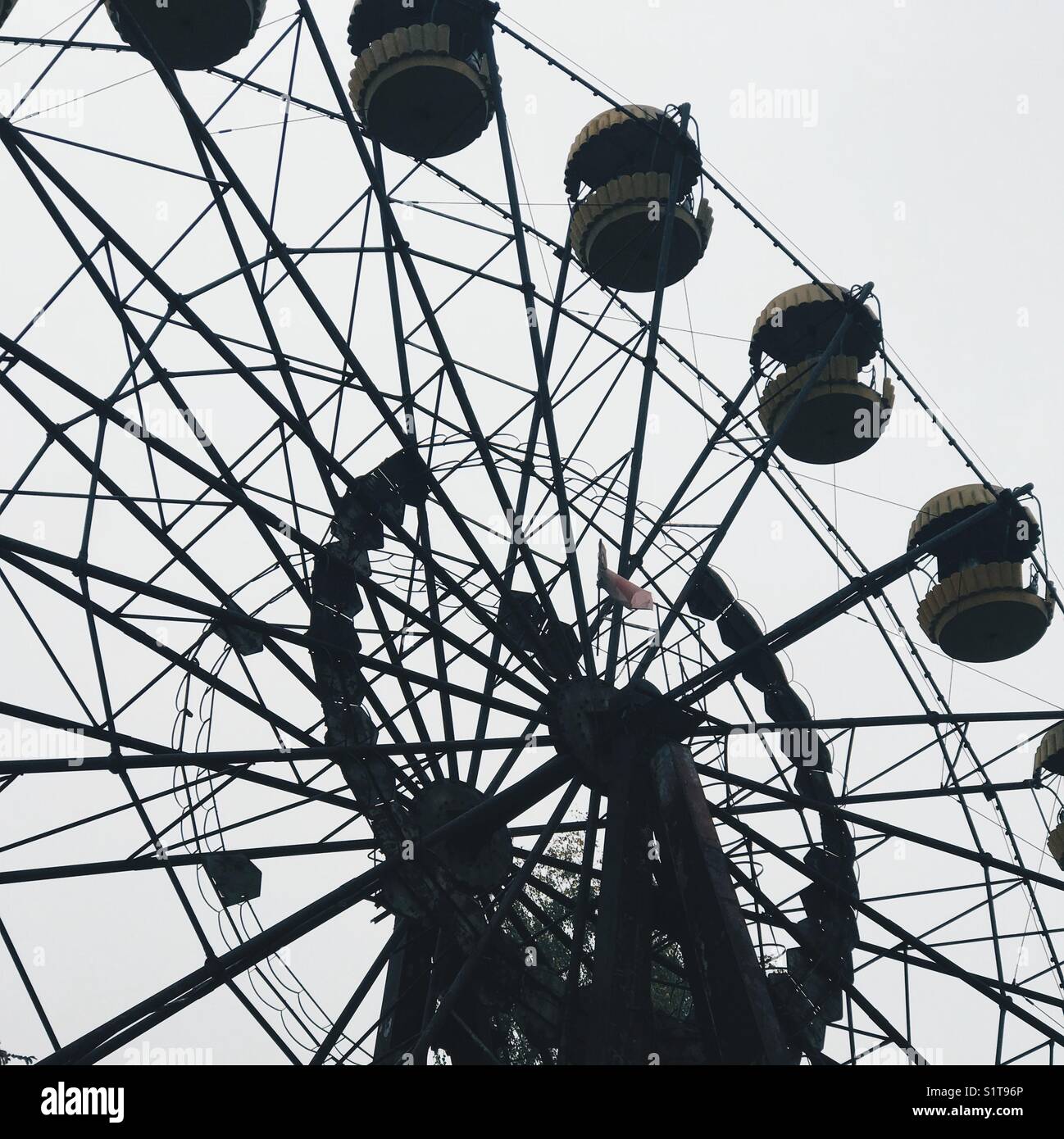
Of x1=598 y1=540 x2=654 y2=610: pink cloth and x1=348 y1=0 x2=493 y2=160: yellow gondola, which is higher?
x1=348 y1=0 x2=493 y2=160: yellow gondola

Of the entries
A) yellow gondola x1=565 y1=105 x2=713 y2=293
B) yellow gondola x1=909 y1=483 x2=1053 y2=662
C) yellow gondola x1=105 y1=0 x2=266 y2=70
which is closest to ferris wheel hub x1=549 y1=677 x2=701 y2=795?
yellow gondola x1=909 y1=483 x2=1053 y2=662

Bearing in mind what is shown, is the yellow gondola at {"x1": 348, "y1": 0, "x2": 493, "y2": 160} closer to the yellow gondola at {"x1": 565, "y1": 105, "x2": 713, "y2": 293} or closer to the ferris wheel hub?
the yellow gondola at {"x1": 565, "y1": 105, "x2": 713, "y2": 293}

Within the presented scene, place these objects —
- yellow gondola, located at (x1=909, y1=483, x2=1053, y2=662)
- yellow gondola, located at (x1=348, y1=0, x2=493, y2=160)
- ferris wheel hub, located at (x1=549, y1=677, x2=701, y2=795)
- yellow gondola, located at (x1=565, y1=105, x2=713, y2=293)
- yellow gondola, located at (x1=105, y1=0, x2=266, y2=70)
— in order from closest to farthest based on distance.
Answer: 1. ferris wheel hub, located at (x1=549, y1=677, x2=701, y2=795)
2. yellow gondola, located at (x1=105, y1=0, x2=266, y2=70)
3. yellow gondola, located at (x1=348, y1=0, x2=493, y2=160)
4. yellow gondola, located at (x1=909, y1=483, x2=1053, y2=662)
5. yellow gondola, located at (x1=565, y1=105, x2=713, y2=293)

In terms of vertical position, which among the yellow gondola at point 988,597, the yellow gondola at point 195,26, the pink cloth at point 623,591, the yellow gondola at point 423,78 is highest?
the yellow gondola at point 423,78

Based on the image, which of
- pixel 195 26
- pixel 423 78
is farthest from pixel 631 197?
pixel 195 26

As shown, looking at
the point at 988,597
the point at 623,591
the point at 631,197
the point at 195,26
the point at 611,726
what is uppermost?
the point at 631,197

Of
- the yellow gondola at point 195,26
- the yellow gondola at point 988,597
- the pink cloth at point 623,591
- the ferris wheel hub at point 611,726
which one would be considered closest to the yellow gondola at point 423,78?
the yellow gondola at point 195,26

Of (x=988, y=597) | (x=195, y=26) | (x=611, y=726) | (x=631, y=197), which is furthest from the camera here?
(x=631, y=197)

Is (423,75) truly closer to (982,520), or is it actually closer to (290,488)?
(290,488)

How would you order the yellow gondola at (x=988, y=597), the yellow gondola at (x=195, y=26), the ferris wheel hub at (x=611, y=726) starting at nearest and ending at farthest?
the ferris wheel hub at (x=611, y=726) < the yellow gondola at (x=195, y=26) < the yellow gondola at (x=988, y=597)

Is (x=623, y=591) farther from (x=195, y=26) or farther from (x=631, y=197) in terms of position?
(x=195, y=26)

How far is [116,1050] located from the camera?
395 inches

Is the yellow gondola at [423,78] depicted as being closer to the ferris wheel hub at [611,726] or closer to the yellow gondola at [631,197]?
the yellow gondola at [631,197]

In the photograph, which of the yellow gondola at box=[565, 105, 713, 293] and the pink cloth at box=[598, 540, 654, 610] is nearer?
the pink cloth at box=[598, 540, 654, 610]
